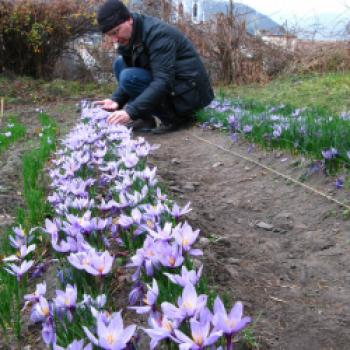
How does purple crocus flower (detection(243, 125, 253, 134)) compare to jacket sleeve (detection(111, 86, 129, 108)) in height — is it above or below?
below

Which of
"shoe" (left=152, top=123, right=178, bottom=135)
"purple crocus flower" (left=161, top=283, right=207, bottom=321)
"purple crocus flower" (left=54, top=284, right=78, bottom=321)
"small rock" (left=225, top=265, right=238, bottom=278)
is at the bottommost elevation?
"shoe" (left=152, top=123, right=178, bottom=135)

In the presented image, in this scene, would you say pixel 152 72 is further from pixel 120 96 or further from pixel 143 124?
pixel 143 124

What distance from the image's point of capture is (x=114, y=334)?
0.94 metres

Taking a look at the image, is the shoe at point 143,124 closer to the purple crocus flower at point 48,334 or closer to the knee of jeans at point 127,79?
the knee of jeans at point 127,79

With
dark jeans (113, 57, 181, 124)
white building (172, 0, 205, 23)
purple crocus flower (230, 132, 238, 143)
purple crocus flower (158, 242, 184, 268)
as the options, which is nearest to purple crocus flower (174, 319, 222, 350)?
purple crocus flower (158, 242, 184, 268)

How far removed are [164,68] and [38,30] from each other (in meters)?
7.07

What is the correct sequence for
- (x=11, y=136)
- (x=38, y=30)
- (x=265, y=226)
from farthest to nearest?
(x=38, y=30)
(x=11, y=136)
(x=265, y=226)

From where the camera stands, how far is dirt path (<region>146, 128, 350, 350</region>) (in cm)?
158

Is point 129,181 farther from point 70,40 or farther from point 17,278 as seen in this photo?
point 70,40

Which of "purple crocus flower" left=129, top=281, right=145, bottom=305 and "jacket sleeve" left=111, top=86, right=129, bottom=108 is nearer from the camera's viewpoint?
"purple crocus flower" left=129, top=281, right=145, bottom=305

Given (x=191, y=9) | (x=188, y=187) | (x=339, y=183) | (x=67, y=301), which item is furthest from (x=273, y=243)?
(x=191, y=9)

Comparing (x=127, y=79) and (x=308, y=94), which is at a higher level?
(x=127, y=79)

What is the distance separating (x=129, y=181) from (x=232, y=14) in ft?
30.8

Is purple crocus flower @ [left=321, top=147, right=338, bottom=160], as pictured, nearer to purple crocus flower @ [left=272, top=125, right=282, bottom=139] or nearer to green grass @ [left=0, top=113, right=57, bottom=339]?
purple crocus flower @ [left=272, top=125, right=282, bottom=139]
